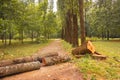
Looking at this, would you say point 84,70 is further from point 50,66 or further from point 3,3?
point 3,3

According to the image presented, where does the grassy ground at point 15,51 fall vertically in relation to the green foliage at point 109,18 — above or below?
below

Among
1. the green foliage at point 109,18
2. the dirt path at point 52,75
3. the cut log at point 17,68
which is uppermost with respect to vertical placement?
the green foliage at point 109,18

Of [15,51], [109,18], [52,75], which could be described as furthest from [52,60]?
[109,18]

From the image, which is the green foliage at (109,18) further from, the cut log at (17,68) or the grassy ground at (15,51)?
the cut log at (17,68)

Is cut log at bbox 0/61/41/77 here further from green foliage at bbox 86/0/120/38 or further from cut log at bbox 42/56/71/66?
green foliage at bbox 86/0/120/38

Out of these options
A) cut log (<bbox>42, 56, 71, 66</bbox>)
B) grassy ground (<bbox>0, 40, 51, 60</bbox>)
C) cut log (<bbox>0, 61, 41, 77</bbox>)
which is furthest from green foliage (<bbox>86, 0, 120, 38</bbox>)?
cut log (<bbox>0, 61, 41, 77</bbox>)

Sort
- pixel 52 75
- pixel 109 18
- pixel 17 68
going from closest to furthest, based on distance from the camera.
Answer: pixel 52 75
pixel 17 68
pixel 109 18

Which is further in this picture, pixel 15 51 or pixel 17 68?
pixel 15 51

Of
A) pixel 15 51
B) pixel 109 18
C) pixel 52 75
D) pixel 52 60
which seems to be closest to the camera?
pixel 52 75

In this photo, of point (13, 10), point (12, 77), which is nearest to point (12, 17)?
point (13, 10)

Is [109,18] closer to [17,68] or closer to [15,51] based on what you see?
[15,51]

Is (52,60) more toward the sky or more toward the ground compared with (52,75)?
more toward the sky

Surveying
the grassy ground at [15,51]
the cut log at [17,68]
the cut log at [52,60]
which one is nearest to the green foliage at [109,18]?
the grassy ground at [15,51]

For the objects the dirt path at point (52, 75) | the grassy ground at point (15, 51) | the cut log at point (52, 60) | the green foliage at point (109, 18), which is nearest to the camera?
the dirt path at point (52, 75)
